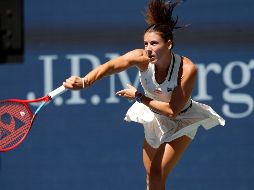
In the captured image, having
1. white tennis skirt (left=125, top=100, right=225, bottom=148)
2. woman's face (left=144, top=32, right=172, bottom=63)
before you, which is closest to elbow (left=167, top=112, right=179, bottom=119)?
white tennis skirt (left=125, top=100, right=225, bottom=148)

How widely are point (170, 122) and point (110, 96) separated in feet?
5.71

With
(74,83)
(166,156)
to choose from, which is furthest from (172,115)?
(74,83)

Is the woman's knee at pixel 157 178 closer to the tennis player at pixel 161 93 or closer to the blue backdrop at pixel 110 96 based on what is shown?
the tennis player at pixel 161 93

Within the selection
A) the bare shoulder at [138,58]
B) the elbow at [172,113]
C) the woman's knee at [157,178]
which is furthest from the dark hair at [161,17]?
the woman's knee at [157,178]

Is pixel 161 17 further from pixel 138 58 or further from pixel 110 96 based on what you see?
pixel 110 96

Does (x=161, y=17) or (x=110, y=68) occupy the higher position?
(x=161, y=17)

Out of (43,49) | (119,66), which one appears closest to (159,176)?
(119,66)

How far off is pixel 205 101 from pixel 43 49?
1631mm

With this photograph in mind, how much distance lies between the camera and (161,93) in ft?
17.6

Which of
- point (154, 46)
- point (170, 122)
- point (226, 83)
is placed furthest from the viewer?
point (226, 83)

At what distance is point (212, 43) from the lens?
7.03 meters

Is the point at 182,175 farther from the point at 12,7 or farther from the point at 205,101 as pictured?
the point at 12,7

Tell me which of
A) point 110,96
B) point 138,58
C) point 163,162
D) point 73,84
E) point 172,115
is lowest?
point 163,162

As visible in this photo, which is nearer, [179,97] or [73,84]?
[73,84]
